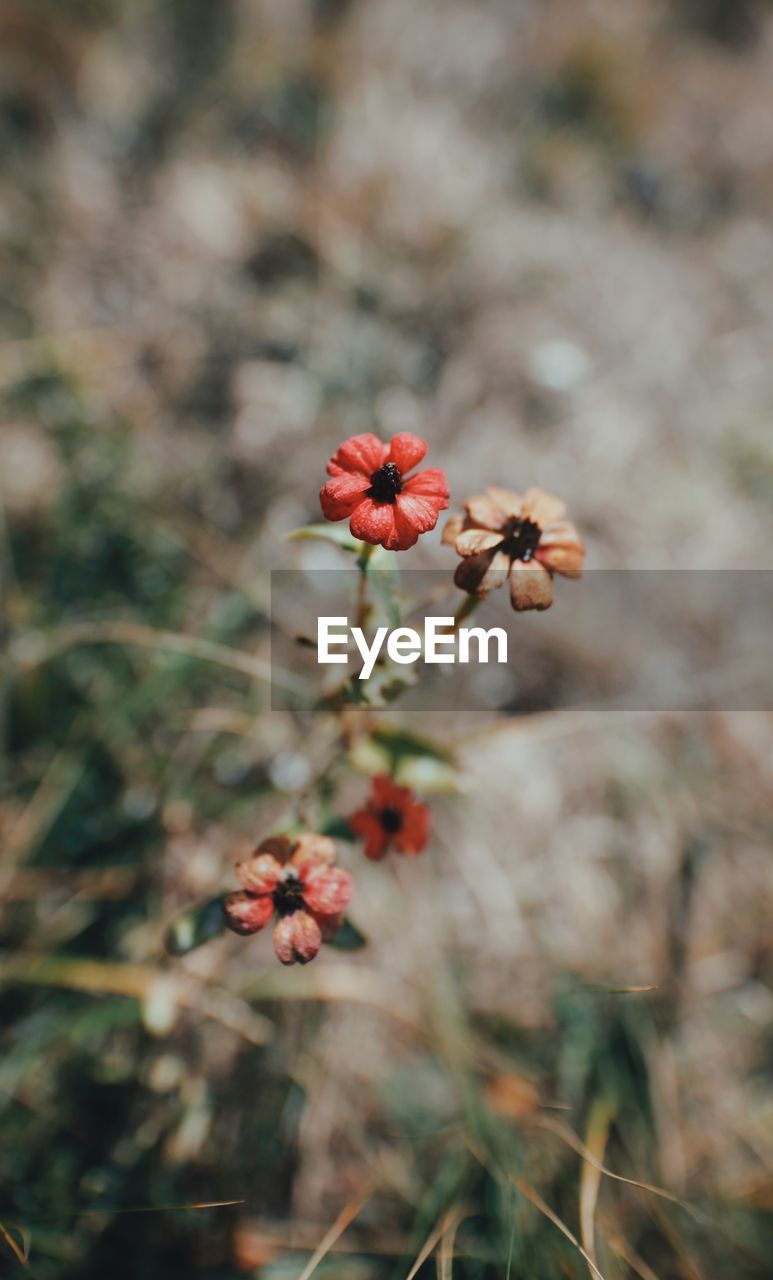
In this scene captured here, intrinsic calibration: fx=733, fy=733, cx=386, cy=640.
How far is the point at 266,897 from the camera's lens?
0.94 metres

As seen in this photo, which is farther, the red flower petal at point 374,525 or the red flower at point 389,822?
the red flower at point 389,822

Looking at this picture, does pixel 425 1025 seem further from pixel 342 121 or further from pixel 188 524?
pixel 342 121

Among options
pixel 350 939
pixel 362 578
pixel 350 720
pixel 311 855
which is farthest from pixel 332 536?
pixel 350 939

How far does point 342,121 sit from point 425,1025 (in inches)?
123

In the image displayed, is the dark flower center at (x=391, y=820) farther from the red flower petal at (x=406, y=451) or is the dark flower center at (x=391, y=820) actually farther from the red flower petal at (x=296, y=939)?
the red flower petal at (x=406, y=451)

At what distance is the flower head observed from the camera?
0.90m

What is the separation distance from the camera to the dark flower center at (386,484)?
90 cm

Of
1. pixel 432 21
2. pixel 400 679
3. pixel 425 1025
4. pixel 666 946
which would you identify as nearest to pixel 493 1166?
pixel 425 1025

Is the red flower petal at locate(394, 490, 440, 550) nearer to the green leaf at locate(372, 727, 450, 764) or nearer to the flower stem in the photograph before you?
the flower stem

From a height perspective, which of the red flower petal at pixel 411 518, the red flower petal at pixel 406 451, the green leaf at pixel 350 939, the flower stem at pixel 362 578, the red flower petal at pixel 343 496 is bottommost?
the green leaf at pixel 350 939

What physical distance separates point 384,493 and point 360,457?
0.06 meters

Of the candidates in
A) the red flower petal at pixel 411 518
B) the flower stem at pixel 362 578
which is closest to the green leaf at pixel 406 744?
the flower stem at pixel 362 578

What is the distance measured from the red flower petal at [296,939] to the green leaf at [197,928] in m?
0.13

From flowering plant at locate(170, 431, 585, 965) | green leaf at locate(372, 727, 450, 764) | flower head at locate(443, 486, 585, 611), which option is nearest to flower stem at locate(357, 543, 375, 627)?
flowering plant at locate(170, 431, 585, 965)
